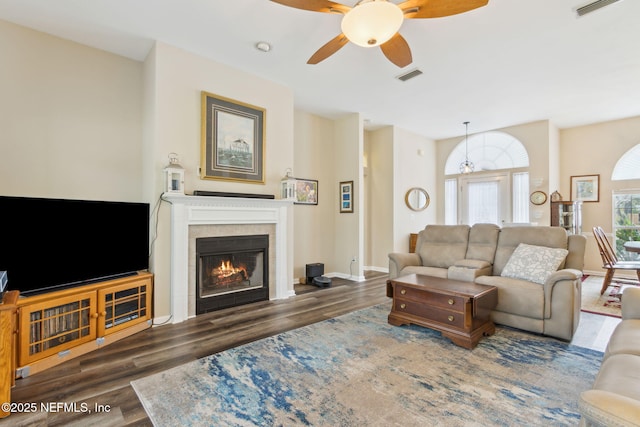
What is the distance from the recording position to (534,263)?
3084 mm

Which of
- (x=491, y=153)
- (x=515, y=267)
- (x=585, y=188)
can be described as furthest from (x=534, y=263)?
(x=491, y=153)

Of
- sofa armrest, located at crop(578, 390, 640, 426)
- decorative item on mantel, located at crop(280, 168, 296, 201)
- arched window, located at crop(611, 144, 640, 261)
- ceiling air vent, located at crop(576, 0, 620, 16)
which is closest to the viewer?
sofa armrest, located at crop(578, 390, 640, 426)

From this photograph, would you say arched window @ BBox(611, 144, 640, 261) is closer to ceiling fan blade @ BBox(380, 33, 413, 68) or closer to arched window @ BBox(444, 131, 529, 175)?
arched window @ BBox(444, 131, 529, 175)

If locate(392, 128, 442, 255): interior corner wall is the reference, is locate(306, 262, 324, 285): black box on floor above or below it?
below

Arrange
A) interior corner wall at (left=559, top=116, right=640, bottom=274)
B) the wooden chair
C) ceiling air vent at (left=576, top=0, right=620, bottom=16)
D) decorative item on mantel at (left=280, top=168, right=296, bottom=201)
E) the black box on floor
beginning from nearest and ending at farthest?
ceiling air vent at (left=576, top=0, right=620, bottom=16) → decorative item on mantel at (left=280, top=168, right=296, bottom=201) → the wooden chair → the black box on floor → interior corner wall at (left=559, top=116, right=640, bottom=274)

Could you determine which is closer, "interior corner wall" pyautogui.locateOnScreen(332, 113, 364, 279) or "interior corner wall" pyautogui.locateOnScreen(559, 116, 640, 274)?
"interior corner wall" pyautogui.locateOnScreen(332, 113, 364, 279)

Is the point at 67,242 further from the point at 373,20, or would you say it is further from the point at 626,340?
the point at 626,340

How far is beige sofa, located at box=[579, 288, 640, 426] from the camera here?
88cm

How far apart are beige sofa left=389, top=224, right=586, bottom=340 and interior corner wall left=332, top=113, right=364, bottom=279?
129cm

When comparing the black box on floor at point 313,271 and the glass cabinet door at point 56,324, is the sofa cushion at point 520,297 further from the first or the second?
the glass cabinet door at point 56,324

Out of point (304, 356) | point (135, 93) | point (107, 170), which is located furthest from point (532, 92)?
point (107, 170)

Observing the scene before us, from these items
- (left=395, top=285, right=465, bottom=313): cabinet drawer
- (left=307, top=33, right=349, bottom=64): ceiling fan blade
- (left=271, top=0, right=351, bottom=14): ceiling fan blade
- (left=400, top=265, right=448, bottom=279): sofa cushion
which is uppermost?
(left=271, top=0, right=351, bottom=14): ceiling fan blade

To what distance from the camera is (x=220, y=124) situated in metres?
3.67

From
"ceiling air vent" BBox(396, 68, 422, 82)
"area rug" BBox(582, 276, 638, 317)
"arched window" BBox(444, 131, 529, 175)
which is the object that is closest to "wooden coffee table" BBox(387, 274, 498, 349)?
"area rug" BBox(582, 276, 638, 317)
